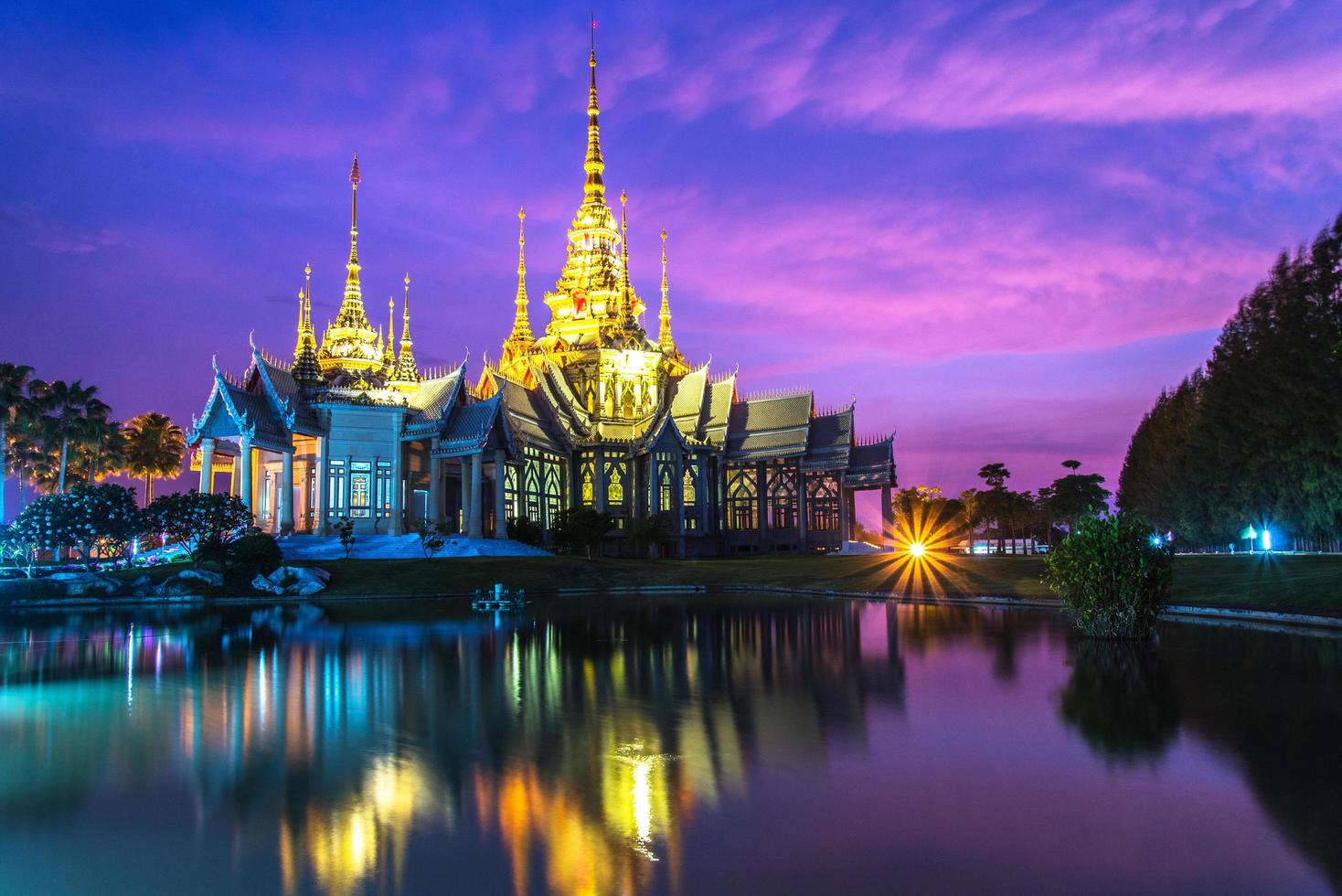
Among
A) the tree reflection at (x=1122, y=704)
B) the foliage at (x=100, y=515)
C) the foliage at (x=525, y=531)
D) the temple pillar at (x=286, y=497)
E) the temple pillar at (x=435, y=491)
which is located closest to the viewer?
the tree reflection at (x=1122, y=704)

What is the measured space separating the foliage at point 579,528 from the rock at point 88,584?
2255cm

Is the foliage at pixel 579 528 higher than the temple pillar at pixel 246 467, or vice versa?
the temple pillar at pixel 246 467

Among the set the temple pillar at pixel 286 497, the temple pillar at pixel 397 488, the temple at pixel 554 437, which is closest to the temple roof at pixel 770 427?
the temple at pixel 554 437

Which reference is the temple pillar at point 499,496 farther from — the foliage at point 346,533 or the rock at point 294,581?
the rock at point 294,581

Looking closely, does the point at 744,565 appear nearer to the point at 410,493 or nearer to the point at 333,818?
the point at 410,493

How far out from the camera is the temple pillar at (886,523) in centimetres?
6278

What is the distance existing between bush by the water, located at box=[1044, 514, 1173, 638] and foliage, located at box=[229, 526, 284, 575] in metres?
28.9

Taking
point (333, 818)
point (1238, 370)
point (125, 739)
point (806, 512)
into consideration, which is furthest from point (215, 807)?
point (806, 512)

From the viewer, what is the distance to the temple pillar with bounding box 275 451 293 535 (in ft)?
152

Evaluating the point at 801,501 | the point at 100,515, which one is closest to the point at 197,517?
the point at 100,515

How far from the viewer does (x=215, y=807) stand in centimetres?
768

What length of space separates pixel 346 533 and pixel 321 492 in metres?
5.26

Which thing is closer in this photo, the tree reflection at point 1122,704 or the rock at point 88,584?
the tree reflection at point 1122,704

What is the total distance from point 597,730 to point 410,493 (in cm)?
4339
